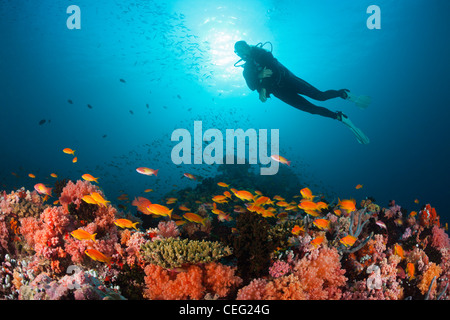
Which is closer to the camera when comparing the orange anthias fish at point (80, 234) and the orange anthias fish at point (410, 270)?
the orange anthias fish at point (80, 234)

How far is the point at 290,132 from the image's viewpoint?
4126 inches

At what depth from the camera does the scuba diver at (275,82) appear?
817cm

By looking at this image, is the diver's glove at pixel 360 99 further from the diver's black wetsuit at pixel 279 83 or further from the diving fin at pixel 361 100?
the diver's black wetsuit at pixel 279 83

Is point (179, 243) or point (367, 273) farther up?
point (179, 243)

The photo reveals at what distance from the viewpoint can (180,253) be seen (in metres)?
3.39

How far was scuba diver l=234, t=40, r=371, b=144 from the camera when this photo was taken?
26.8 ft

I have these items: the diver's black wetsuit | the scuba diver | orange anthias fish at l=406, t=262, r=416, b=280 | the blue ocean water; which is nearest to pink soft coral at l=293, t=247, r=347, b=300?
orange anthias fish at l=406, t=262, r=416, b=280

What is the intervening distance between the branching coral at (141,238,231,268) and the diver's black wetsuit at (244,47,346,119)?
659cm

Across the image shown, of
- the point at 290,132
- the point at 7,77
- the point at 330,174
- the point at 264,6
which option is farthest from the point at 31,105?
the point at 330,174

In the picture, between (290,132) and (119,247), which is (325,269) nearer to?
(119,247)

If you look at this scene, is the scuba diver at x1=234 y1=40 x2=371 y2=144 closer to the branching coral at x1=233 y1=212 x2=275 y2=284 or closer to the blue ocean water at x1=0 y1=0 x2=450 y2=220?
the branching coral at x1=233 y1=212 x2=275 y2=284

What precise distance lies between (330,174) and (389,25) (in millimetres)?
131972

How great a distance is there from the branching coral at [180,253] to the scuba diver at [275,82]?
606 centimetres

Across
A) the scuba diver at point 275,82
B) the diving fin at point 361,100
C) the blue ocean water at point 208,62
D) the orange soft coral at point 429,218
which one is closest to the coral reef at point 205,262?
the orange soft coral at point 429,218
